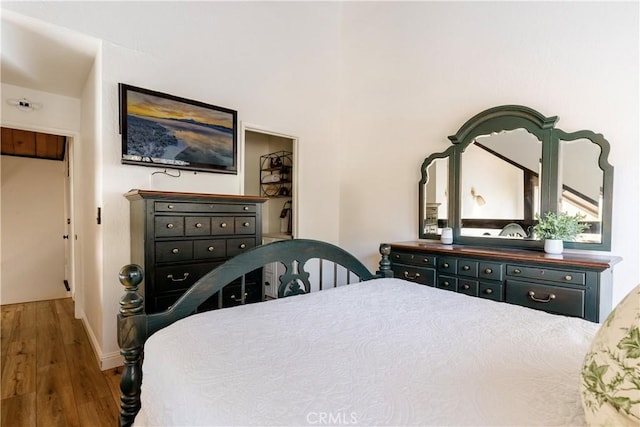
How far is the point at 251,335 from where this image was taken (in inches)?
39.5

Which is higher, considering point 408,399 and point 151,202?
point 151,202

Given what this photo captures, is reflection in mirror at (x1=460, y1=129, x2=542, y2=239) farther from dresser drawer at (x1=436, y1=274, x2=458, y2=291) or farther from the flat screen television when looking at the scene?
the flat screen television

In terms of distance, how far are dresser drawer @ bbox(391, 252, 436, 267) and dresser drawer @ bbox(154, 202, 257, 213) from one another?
131cm

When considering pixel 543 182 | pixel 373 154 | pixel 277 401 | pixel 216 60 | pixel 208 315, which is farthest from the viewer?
pixel 373 154

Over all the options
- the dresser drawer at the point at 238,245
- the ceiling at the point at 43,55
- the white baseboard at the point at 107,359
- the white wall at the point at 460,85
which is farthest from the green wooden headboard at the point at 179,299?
the ceiling at the point at 43,55

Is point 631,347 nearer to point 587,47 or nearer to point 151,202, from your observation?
point 151,202

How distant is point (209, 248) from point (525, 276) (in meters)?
2.21

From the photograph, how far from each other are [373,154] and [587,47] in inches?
77.4

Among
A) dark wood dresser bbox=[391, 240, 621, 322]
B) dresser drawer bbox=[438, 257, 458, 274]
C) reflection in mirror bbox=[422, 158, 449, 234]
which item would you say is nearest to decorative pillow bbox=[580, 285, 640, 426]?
dark wood dresser bbox=[391, 240, 621, 322]

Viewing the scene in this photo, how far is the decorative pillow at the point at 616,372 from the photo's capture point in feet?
1.67

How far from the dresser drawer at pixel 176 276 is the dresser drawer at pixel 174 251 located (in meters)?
0.06

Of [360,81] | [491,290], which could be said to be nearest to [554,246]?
[491,290]

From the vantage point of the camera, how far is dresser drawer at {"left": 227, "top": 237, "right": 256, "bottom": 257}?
7.88 ft

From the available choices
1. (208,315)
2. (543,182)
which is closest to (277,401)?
(208,315)
